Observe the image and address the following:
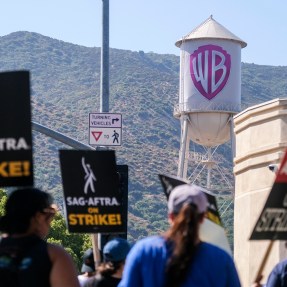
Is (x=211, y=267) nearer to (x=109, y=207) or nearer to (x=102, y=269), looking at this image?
(x=102, y=269)

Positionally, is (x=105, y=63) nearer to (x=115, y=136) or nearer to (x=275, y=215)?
(x=115, y=136)

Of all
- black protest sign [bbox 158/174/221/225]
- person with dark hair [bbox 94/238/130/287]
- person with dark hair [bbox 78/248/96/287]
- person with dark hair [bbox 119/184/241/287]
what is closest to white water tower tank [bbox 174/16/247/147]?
person with dark hair [bbox 78/248/96/287]

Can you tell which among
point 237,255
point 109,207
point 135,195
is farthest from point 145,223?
point 109,207

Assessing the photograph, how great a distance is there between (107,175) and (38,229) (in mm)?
2639

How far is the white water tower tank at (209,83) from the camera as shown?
44.4 meters

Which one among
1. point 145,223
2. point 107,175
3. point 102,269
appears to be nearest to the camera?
point 102,269

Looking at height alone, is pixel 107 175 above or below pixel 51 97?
below

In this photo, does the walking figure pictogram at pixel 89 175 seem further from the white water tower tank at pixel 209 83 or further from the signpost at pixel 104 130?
the white water tower tank at pixel 209 83

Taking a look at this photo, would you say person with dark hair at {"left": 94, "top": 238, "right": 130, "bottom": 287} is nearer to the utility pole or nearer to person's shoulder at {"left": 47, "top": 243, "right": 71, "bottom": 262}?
person's shoulder at {"left": 47, "top": 243, "right": 71, "bottom": 262}

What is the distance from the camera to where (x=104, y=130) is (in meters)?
21.0

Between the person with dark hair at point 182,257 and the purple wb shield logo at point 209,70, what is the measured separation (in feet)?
123

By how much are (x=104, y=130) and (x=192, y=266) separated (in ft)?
48.1

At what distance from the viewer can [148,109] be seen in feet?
573

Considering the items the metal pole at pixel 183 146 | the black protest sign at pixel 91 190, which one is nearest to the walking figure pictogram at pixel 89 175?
the black protest sign at pixel 91 190
